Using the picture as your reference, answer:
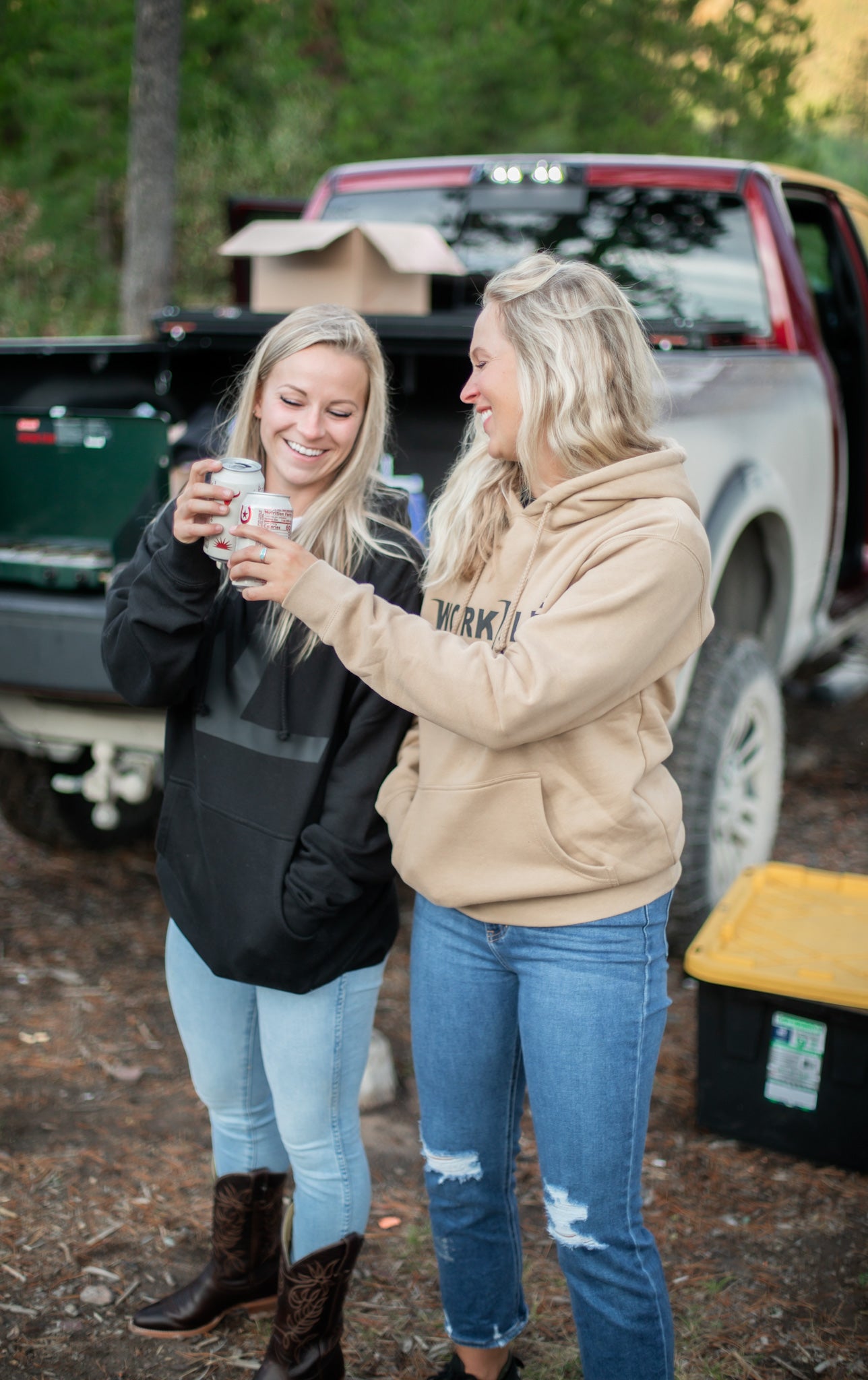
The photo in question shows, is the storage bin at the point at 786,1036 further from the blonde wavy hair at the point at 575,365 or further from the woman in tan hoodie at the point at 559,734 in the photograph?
the blonde wavy hair at the point at 575,365

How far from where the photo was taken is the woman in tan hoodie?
5.65 feet

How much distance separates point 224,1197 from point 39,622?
1.53 meters

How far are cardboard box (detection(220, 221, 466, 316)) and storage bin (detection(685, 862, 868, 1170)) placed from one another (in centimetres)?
233

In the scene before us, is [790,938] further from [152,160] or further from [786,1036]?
[152,160]

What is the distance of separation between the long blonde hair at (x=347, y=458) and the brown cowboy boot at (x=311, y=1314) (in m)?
1.03

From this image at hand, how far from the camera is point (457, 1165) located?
204 cm

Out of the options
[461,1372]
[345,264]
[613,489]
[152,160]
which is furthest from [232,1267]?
[152,160]

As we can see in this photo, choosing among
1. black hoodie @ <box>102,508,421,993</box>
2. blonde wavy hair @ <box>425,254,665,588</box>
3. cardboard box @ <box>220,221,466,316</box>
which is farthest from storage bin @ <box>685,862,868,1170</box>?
cardboard box @ <box>220,221,466,316</box>

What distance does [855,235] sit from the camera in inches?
198

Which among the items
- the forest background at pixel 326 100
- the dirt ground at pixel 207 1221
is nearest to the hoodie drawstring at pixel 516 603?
the dirt ground at pixel 207 1221

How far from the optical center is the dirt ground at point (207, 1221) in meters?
2.35

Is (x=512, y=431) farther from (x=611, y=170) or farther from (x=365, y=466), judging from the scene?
(x=611, y=170)

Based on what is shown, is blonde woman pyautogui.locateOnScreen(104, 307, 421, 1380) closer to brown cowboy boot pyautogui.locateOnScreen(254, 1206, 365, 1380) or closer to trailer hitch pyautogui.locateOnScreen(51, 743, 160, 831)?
brown cowboy boot pyautogui.locateOnScreen(254, 1206, 365, 1380)

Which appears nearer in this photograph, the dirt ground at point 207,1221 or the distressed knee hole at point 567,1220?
the distressed knee hole at point 567,1220
